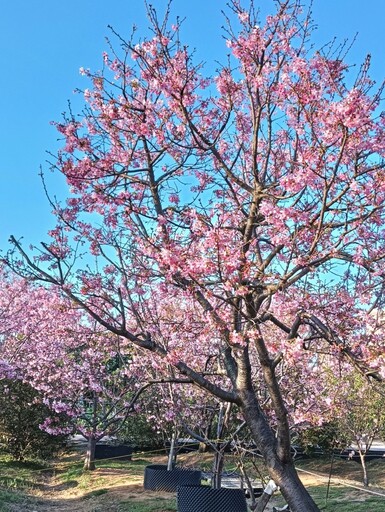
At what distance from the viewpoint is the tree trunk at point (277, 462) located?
13.4 feet

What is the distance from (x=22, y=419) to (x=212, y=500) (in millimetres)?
9256

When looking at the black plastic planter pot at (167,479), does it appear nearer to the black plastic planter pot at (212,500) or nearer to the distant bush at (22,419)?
the black plastic planter pot at (212,500)

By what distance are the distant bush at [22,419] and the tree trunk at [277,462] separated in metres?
10.3

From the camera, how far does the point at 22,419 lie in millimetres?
13695

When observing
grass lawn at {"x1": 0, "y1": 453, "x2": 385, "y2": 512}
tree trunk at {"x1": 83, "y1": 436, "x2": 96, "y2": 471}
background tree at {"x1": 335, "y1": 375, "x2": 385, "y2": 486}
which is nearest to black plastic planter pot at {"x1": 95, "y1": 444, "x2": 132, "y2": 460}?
grass lawn at {"x1": 0, "y1": 453, "x2": 385, "y2": 512}

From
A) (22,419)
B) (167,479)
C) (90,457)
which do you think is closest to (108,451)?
(22,419)

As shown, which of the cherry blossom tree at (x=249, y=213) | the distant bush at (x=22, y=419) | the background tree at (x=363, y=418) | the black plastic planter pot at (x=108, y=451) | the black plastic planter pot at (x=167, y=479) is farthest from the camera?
the black plastic planter pot at (x=108, y=451)

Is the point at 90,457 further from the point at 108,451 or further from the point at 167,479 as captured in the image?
the point at 167,479

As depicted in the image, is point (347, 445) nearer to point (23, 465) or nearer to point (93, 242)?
point (23, 465)

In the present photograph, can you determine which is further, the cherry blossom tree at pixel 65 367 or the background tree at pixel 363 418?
the cherry blossom tree at pixel 65 367

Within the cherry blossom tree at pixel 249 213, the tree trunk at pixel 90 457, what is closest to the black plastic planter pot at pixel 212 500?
the cherry blossom tree at pixel 249 213

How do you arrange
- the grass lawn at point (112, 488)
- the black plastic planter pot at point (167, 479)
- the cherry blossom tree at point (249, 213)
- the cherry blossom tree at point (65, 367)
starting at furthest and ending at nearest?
the cherry blossom tree at point (65, 367) → the black plastic planter pot at point (167, 479) → the grass lawn at point (112, 488) → the cherry blossom tree at point (249, 213)

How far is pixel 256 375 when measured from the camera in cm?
764

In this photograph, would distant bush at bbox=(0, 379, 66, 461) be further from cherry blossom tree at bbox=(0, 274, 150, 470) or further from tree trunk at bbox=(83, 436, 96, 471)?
tree trunk at bbox=(83, 436, 96, 471)
